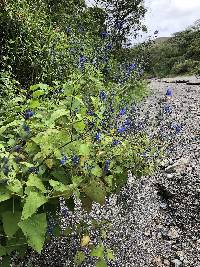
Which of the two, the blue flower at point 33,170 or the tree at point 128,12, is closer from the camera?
the blue flower at point 33,170

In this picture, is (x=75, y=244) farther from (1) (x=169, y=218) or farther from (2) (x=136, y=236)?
(1) (x=169, y=218)

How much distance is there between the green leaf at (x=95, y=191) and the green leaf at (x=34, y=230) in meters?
0.32

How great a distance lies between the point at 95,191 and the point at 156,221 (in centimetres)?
243

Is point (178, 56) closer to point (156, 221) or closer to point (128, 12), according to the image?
point (128, 12)

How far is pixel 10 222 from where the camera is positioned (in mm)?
2219

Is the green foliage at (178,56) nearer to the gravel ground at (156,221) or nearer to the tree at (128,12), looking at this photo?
the tree at (128,12)

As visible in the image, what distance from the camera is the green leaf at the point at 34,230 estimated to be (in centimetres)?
212

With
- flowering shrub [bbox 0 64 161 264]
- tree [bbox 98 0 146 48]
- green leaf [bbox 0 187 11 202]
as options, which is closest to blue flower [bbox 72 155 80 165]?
flowering shrub [bbox 0 64 161 264]

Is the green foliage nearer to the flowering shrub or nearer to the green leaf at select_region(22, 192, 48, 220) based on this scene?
the flowering shrub

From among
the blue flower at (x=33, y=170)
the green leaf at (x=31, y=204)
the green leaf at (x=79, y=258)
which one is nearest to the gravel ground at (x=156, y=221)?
the green leaf at (x=79, y=258)

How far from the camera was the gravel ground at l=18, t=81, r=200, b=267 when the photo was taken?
347cm

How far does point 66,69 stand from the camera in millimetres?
8094

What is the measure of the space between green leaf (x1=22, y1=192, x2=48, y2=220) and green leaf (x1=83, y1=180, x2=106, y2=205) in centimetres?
32

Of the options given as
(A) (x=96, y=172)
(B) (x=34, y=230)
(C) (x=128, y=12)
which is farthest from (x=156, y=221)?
(C) (x=128, y=12)
